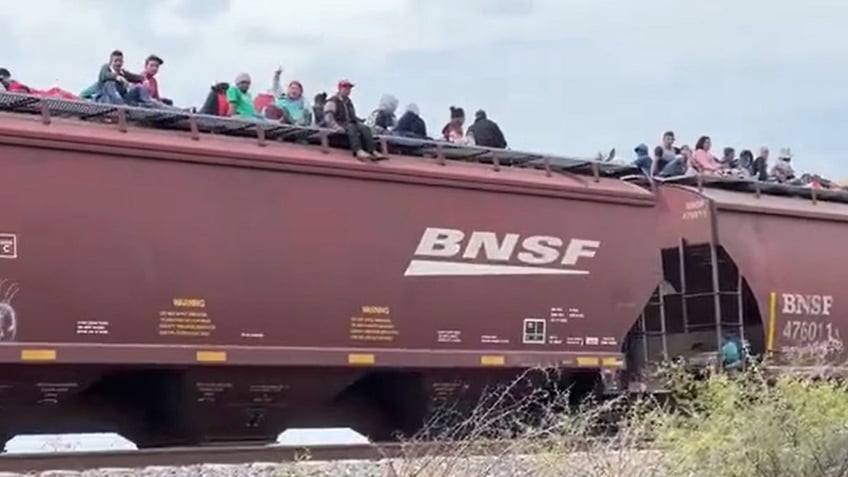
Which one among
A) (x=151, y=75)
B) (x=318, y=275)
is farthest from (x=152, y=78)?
(x=318, y=275)

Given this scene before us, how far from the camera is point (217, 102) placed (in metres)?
12.6

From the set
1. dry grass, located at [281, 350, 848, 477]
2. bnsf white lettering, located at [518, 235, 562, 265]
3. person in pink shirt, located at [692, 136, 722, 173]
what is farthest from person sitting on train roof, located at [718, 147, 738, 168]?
dry grass, located at [281, 350, 848, 477]

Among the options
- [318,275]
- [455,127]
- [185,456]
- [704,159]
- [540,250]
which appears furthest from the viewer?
[704,159]

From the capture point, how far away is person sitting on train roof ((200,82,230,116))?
12.6 m

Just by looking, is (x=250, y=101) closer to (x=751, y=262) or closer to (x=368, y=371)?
(x=368, y=371)

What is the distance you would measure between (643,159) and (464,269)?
4067mm

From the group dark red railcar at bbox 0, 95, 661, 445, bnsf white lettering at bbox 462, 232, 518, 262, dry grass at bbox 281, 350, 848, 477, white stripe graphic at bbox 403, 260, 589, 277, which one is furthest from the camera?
bnsf white lettering at bbox 462, 232, 518, 262

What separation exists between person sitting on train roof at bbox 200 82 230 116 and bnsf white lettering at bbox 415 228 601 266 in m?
2.28

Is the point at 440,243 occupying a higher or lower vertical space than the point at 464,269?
higher

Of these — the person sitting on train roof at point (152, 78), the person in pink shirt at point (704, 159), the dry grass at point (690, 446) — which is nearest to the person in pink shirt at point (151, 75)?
the person sitting on train roof at point (152, 78)

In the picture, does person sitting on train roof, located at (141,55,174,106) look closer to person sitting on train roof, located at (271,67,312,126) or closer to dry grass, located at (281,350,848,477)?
person sitting on train roof, located at (271,67,312,126)

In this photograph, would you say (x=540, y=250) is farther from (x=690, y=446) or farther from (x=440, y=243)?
(x=690, y=446)

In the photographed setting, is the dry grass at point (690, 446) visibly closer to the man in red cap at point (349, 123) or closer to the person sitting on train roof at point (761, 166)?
the man in red cap at point (349, 123)

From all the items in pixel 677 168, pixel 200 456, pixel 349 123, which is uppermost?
pixel 349 123
